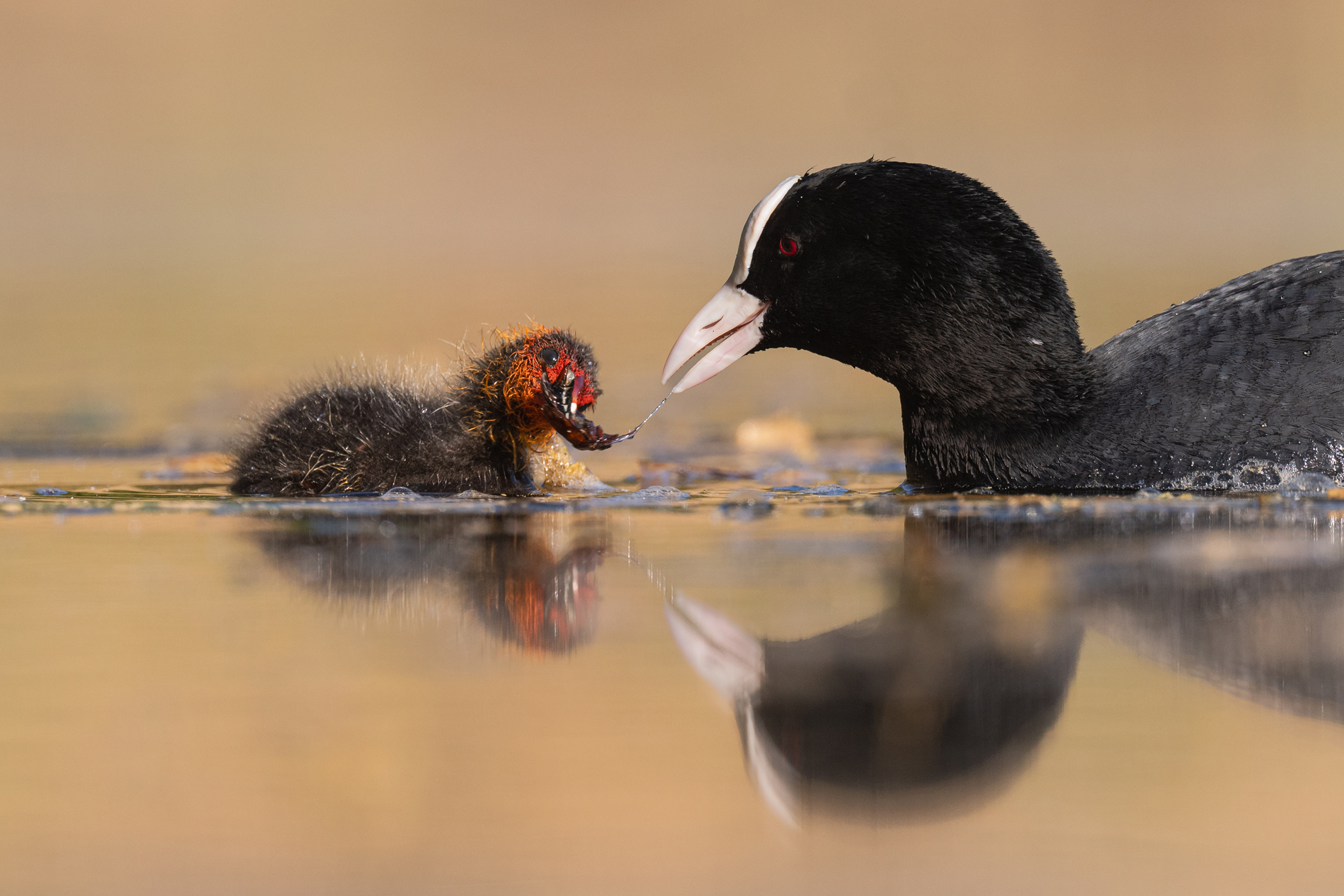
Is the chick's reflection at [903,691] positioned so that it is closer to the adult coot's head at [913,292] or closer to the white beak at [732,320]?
the adult coot's head at [913,292]

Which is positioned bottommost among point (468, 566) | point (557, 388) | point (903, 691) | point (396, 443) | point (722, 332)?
point (903, 691)

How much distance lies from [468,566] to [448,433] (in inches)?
69.6

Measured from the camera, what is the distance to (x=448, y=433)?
512cm

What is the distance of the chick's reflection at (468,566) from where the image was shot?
2.88m

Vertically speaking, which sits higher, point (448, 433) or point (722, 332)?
point (722, 332)

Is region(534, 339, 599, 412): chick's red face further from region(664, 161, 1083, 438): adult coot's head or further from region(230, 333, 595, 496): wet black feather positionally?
region(664, 161, 1083, 438): adult coot's head

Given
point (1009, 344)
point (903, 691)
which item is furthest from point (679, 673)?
point (1009, 344)

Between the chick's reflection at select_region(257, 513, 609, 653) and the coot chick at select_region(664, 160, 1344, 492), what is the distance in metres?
1.02

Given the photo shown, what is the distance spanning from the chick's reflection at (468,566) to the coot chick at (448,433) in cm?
74

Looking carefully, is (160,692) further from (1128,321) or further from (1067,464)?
(1128,321)

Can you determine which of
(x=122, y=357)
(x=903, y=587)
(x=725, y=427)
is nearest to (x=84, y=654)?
(x=903, y=587)

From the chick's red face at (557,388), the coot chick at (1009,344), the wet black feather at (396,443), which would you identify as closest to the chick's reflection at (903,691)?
the coot chick at (1009,344)

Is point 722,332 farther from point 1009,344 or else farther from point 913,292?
point 1009,344

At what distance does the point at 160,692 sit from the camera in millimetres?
2369
